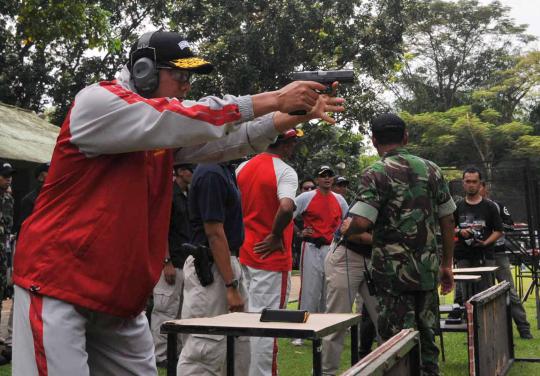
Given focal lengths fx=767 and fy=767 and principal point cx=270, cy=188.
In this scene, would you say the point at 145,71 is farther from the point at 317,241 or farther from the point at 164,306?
the point at 317,241

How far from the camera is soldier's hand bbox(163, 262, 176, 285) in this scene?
761 cm

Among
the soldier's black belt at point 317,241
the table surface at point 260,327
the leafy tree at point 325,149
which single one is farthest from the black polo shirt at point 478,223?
the leafy tree at point 325,149

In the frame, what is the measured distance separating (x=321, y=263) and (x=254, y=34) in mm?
15388

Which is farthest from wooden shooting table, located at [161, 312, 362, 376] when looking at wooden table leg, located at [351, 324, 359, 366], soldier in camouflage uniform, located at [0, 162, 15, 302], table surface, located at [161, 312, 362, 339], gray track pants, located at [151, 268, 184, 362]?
soldier in camouflage uniform, located at [0, 162, 15, 302]

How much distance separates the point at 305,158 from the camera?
24750mm

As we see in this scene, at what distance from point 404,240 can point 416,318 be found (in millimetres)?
510

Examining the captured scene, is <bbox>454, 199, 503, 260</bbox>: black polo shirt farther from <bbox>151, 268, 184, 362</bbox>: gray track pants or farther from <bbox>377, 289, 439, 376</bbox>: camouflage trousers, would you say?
<bbox>377, 289, 439, 376</bbox>: camouflage trousers

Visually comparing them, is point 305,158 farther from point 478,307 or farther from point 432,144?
point 432,144

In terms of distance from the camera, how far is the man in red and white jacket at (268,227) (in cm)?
605

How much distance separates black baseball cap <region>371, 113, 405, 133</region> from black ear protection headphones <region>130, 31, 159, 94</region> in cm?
247

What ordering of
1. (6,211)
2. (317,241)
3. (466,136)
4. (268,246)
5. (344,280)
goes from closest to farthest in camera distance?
1. (268,246)
2. (344,280)
3. (6,211)
4. (317,241)
5. (466,136)

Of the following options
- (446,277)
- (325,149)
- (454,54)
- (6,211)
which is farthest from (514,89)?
(446,277)

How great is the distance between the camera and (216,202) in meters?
4.95

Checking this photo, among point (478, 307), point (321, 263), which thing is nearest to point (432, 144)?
point (321, 263)
